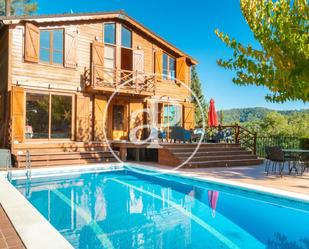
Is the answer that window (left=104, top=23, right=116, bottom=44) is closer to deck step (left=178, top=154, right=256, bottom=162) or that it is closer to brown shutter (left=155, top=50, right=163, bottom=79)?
brown shutter (left=155, top=50, right=163, bottom=79)

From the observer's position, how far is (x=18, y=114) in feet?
36.3

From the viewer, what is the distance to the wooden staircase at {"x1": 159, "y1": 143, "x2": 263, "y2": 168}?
1109 centimetres

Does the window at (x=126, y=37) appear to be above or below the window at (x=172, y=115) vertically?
above

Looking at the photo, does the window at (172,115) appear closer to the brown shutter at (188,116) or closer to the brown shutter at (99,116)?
the brown shutter at (188,116)

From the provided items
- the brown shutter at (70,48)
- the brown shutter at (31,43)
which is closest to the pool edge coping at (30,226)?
the brown shutter at (31,43)

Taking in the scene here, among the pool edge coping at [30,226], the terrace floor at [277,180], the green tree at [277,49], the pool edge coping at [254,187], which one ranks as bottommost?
the terrace floor at [277,180]

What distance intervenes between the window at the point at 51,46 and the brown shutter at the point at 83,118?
6.20 feet

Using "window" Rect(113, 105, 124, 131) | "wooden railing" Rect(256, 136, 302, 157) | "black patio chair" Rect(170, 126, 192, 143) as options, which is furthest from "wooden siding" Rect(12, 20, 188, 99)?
"wooden railing" Rect(256, 136, 302, 157)

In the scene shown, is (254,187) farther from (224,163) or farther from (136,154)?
(136,154)

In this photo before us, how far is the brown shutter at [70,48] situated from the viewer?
1260 centimetres

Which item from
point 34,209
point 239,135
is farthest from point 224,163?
point 34,209

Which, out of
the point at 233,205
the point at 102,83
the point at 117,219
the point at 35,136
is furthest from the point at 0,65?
the point at 233,205

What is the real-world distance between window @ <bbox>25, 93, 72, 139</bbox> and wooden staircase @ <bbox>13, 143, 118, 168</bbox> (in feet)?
2.72

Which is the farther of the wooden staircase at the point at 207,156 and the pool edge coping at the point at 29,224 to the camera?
the wooden staircase at the point at 207,156
